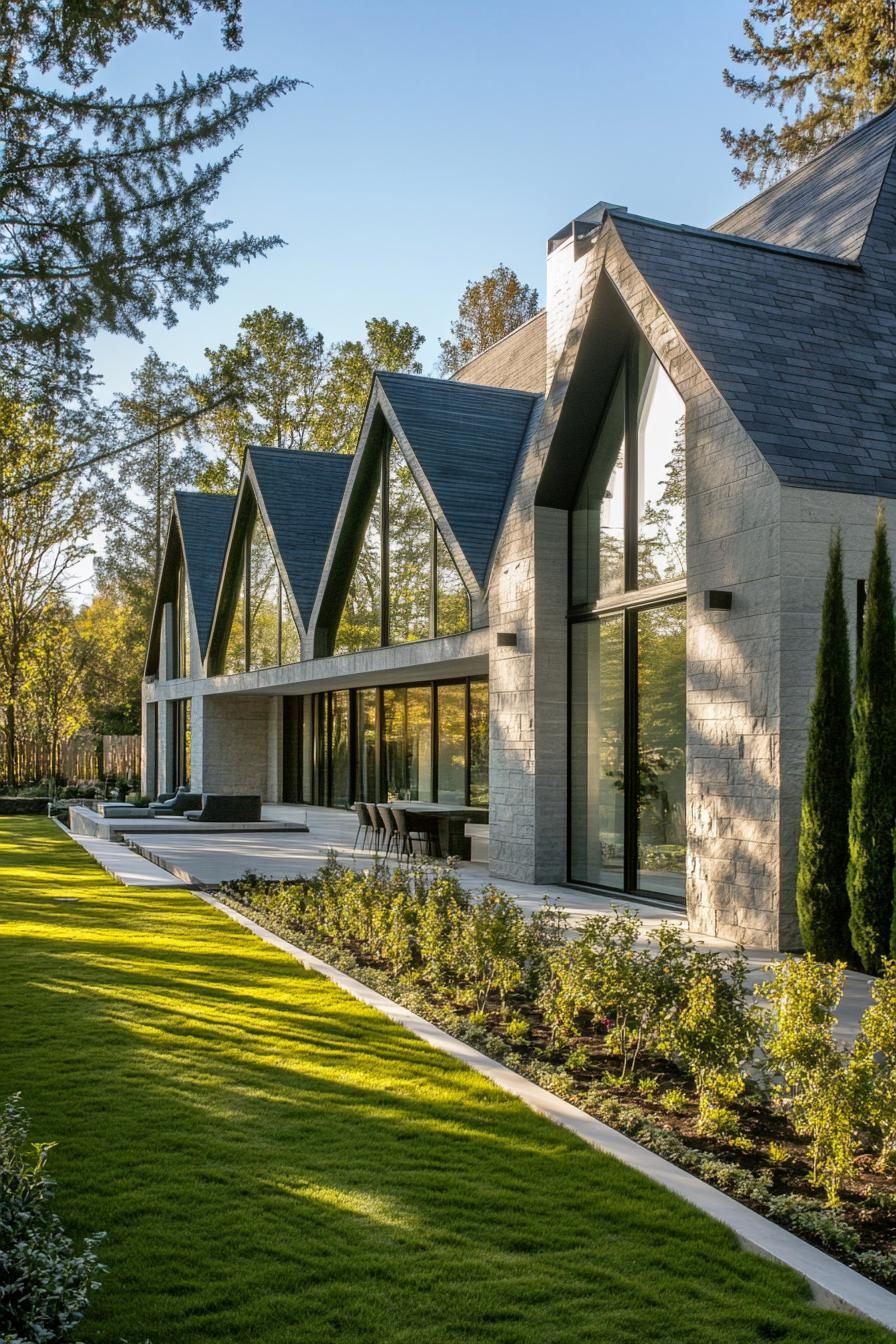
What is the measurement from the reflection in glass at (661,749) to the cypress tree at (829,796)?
234 centimetres

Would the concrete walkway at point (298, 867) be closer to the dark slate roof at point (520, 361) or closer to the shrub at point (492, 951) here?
the shrub at point (492, 951)

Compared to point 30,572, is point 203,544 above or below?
above

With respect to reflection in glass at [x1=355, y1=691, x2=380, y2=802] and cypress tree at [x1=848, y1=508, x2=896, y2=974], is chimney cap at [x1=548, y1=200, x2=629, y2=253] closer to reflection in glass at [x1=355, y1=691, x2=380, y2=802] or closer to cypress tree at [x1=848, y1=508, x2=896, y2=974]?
cypress tree at [x1=848, y1=508, x2=896, y2=974]

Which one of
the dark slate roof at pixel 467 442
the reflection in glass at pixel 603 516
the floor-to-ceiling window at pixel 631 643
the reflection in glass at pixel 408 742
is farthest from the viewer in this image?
the reflection in glass at pixel 408 742

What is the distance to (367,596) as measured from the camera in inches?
790

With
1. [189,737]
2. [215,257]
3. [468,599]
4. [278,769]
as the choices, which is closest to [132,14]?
[215,257]

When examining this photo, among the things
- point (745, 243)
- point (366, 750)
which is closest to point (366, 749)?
point (366, 750)

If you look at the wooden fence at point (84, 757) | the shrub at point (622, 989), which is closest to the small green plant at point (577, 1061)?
the shrub at point (622, 989)

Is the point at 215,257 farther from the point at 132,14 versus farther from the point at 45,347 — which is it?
the point at 132,14

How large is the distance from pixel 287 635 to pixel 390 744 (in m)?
3.48

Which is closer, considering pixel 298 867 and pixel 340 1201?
pixel 340 1201

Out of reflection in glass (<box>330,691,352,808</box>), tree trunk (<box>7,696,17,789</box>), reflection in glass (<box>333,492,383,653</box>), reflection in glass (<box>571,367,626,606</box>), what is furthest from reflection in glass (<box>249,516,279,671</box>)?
reflection in glass (<box>571,367,626,606</box>)

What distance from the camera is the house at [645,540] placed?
9.62m

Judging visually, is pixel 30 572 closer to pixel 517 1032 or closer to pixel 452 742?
pixel 452 742
